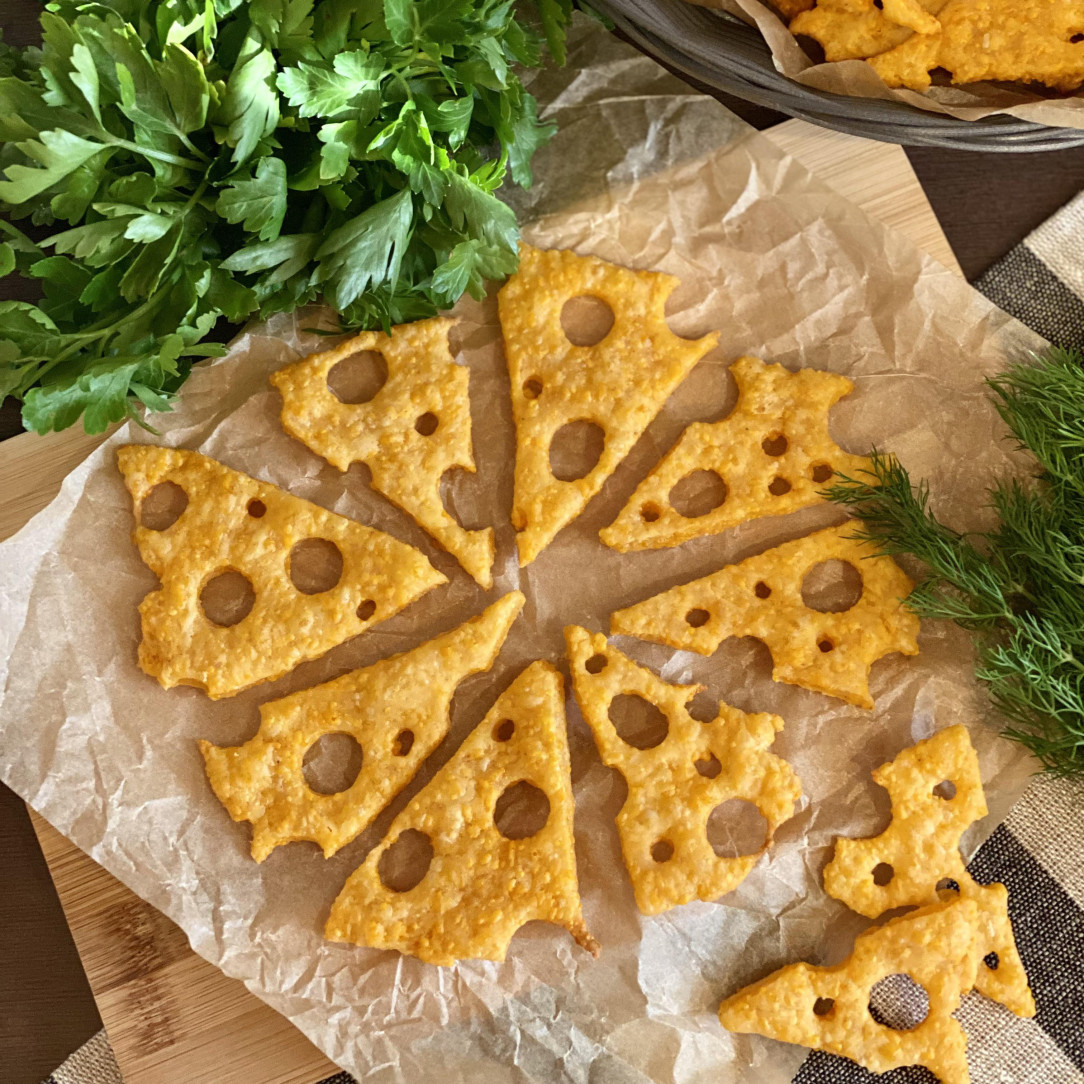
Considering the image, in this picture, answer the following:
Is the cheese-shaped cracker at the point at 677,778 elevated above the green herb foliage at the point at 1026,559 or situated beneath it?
situated beneath

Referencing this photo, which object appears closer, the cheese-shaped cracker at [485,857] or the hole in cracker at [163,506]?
the cheese-shaped cracker at [485,857]

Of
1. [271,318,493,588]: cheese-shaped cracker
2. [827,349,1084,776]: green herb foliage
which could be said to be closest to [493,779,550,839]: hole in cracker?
[271,318,493,588]: cheese-shaped cracker

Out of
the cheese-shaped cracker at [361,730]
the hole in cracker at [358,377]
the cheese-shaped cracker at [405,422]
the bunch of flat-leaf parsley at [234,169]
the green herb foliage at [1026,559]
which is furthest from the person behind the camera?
the hole in cracker at [358,377]

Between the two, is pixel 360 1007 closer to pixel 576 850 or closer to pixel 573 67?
pixel 576 850

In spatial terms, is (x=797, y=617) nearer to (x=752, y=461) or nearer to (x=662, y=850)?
(x=752, y=461)

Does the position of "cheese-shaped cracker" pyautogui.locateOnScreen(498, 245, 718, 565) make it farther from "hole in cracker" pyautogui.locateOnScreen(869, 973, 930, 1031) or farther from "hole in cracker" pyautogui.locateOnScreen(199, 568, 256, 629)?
"hole in cracker" pyautogui.locateOnScreen(869, 973, 930, 1031)

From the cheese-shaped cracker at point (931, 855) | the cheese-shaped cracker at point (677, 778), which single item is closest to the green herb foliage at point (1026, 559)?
the cheese-shaped cracker at point (931, 855)

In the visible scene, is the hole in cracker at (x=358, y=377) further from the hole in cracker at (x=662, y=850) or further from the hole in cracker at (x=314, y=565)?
the hole in cracker at (x=662, y=850)
